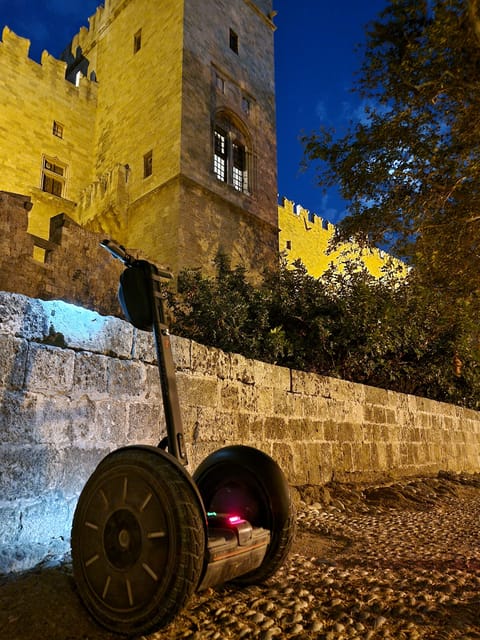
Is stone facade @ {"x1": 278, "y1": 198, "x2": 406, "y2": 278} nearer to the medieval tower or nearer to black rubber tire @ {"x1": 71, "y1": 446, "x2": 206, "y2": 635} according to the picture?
the medieval tower

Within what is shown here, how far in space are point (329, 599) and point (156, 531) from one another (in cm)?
103

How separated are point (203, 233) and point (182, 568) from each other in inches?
582

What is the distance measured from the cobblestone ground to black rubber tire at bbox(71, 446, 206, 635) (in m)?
0.16

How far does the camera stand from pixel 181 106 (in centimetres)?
1591

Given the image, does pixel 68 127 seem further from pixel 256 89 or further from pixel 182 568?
pixel 182 568

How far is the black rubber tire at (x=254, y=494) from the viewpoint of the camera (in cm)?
205

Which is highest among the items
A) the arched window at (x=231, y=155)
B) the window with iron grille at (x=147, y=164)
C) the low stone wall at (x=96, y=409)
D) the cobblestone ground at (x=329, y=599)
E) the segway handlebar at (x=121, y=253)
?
the arched window at (x=231, y=155)

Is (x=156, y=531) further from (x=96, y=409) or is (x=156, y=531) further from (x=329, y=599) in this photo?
(x=96, y=409)

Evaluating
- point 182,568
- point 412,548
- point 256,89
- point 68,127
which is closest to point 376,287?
point 412,548

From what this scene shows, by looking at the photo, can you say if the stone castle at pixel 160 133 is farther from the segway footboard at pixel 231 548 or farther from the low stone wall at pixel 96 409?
the segway footboard at pixel 231 548

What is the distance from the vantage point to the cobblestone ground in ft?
5.68

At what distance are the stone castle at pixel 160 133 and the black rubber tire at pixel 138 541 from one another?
1324 cm

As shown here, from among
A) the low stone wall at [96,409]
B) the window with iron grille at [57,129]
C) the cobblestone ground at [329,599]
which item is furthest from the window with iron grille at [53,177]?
the cobblestone ground at [329,599]

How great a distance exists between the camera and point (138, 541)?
1590 millimetres
